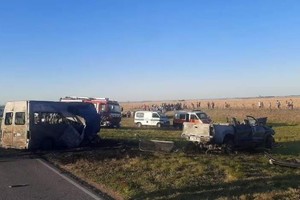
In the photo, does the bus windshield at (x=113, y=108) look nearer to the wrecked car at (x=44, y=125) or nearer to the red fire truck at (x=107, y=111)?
the red fire truck at (x=107, y=111)

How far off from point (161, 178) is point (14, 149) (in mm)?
10609

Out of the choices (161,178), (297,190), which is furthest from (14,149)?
(297,190)

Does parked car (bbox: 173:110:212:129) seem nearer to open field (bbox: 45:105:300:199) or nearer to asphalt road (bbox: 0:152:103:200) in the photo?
open field (bbox: 45:105:300:199)

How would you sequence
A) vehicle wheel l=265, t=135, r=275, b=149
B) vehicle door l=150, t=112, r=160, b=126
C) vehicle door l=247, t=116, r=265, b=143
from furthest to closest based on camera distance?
1. vehicle door l=150, t=112, r=160, b=126
2. vehicle wheel l=265, t=135, r=275, b=149
3. vehicle door l=247, t=116, r=265, b=143

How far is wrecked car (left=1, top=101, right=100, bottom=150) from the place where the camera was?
1994 cm

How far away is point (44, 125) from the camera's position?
2031 centimetres

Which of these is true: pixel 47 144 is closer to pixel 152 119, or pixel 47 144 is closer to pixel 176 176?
pixel 176 176

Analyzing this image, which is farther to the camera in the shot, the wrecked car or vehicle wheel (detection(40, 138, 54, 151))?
vehicle wheel (detection(40, 138, 54, 151))

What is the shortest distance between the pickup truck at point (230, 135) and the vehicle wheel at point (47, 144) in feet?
19.5

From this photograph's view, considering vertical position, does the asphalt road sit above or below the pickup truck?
below

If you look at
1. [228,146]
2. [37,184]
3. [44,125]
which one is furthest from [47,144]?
[37,184]

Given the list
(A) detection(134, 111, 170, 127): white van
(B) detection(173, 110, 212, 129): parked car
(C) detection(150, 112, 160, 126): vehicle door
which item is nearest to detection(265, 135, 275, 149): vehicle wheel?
(B) detection(173, 110, 212, 129): parked car

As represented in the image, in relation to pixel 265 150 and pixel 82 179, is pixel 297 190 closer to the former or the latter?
pixel 82 179

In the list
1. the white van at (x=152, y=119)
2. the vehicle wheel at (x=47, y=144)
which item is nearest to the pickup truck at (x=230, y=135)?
the vehicle wheel at (x=47, y=144)
